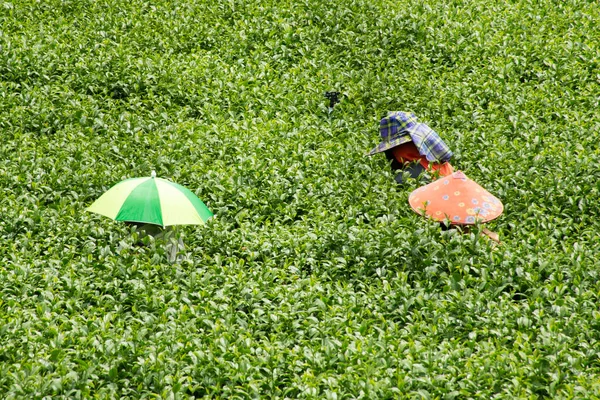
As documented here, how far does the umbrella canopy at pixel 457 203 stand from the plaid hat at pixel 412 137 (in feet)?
3.28

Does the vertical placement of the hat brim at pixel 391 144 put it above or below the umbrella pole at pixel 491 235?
above

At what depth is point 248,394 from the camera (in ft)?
15.1

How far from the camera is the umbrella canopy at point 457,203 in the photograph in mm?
6336

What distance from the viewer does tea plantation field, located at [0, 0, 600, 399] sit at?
15.9ft

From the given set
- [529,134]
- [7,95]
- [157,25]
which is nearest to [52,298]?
[7,95]

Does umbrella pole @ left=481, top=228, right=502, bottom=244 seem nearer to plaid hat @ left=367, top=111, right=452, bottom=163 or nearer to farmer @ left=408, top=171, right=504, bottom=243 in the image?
farmer @ left=408, top=171, right=504, bottom=243

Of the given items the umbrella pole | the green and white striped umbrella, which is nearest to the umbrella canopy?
the umbrella pole

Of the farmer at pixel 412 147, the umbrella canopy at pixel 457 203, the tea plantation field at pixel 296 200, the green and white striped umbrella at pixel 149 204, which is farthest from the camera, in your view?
the farmer at pixel 412 147

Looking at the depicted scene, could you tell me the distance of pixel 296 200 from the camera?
24.0 ft

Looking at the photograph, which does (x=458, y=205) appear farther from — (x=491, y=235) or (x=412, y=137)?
(x=412, y=137)

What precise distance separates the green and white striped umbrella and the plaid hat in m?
2.13

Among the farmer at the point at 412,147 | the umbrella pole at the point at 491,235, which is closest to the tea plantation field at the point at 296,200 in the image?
the umbrella pole at the point at 491,235

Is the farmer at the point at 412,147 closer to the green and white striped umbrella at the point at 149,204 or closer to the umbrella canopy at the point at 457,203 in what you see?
the umbrella canopy at the point at 457,203

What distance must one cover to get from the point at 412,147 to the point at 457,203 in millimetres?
1376
